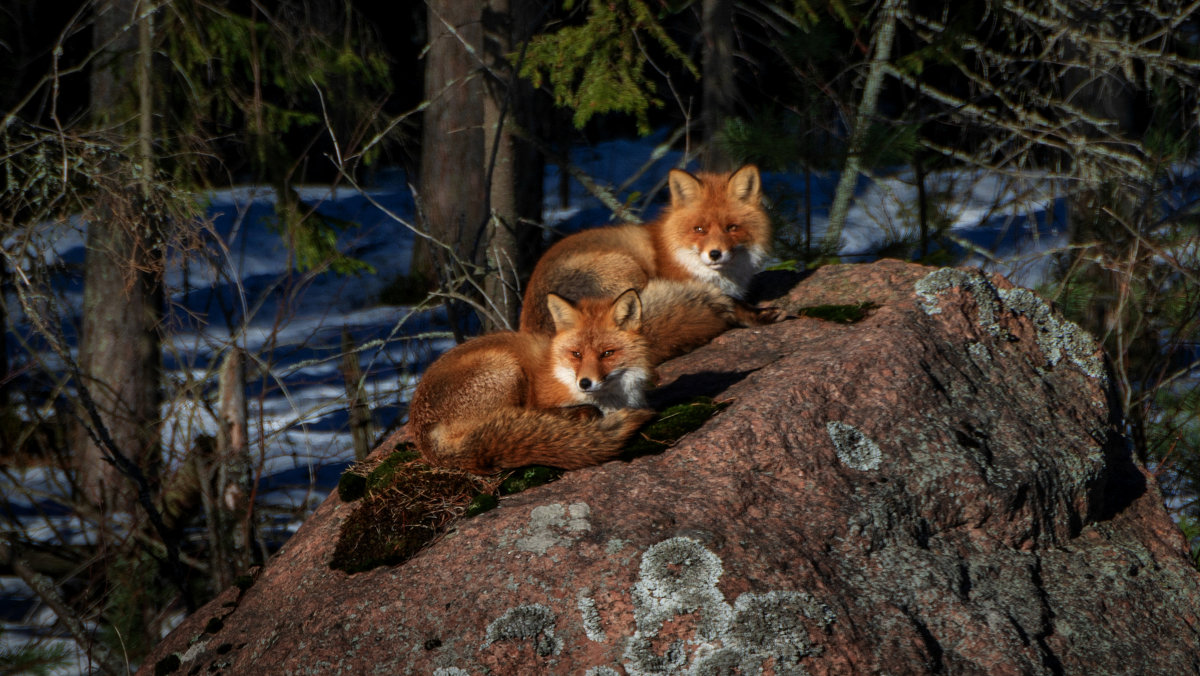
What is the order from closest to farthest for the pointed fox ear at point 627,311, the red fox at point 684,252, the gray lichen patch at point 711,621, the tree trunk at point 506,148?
1. the gray lichen patch at point 711,621
2. the pointed fox ear at point 627,311
3. the red fox at point 684,252
4. the tree trunk at point 506,148

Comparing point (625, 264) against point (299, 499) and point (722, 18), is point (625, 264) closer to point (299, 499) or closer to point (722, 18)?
point (722, 18)

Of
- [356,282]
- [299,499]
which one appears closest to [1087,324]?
[299,499]

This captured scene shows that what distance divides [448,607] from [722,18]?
5.94 meters

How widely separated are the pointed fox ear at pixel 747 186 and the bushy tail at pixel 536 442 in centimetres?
280

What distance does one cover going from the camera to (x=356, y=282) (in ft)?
47.4

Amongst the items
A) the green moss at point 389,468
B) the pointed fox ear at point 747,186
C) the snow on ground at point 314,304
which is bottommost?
the snow on ground at point 314,304

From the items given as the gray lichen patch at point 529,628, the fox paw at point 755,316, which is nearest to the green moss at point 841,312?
the fox paw at point 755,316

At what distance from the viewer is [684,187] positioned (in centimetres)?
621

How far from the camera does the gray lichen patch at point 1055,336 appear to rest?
15.7 feet

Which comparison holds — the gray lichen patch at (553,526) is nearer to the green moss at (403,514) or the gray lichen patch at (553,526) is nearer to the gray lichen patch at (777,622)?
the green moss at (403,514)

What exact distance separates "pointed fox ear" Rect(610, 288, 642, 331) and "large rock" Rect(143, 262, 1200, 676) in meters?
0.44

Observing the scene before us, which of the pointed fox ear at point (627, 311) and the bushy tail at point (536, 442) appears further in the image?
the pointed fox ear at point (627, 311)

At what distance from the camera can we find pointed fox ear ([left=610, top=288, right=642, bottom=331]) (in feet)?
14.8

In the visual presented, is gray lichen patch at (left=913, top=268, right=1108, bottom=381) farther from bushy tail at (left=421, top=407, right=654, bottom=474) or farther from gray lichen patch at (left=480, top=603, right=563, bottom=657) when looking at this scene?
gray lichen patch at (left=480, top=603, right=563, bottom=657)
